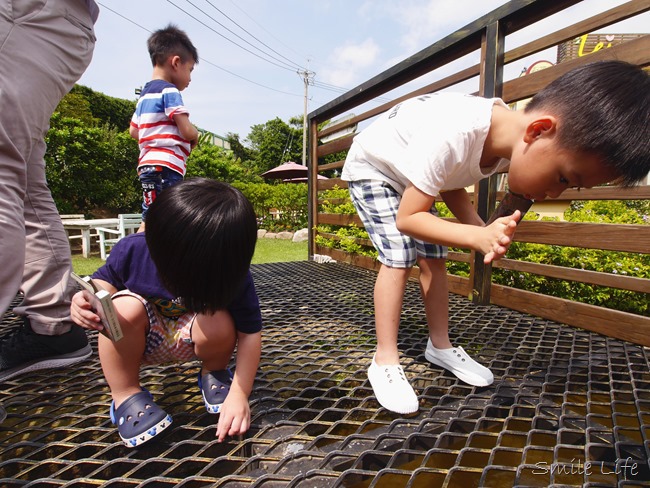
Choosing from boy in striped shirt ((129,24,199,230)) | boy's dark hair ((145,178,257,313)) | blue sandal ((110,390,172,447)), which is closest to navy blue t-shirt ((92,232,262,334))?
boy's dark hair ((145,178,257,313))

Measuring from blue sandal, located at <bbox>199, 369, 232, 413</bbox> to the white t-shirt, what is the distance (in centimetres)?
85

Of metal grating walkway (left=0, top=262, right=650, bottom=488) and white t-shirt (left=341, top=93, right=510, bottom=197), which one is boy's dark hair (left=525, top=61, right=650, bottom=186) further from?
metal grating walkway (left=0, top=262, right=650, bottom=488)

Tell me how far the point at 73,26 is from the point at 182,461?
1469 mm

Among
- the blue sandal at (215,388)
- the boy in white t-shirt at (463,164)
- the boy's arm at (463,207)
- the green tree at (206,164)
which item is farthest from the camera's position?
the green tree at (206,164)

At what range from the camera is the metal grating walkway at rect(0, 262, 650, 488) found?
92 cm

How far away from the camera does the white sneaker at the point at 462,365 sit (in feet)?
4.46

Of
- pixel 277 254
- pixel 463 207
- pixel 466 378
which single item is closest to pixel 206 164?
pixel 277 254

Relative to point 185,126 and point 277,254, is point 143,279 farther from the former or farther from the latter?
point 277,254

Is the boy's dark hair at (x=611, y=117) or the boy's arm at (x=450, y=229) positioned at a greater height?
the boy's dark hair at (x=611, y=117)

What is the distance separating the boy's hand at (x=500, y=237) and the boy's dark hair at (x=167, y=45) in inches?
97.6

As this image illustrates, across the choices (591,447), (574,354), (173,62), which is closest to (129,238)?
(591,447)

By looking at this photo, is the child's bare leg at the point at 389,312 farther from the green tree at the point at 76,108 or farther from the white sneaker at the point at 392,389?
the green tree at the point at 76,108

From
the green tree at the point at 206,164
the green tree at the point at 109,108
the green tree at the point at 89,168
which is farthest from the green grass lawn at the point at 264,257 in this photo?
the green tree at the point at 109,108

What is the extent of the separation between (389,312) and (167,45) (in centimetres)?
237
